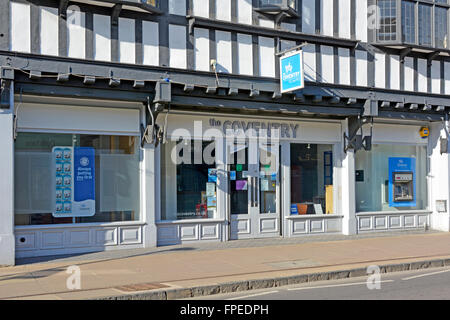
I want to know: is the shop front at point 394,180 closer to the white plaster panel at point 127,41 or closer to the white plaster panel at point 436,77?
the white plaster panel at point 436,77

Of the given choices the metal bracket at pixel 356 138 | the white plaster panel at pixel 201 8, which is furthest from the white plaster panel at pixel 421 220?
the white plaster panel at pixel 201 8

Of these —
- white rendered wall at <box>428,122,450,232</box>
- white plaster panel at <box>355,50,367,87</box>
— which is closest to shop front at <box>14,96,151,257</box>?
white plaster panel at <box>355,50,367,87</box>

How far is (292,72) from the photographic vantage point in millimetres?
13188

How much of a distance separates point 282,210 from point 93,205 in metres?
5.20

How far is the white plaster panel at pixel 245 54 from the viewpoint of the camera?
1349 centimetres

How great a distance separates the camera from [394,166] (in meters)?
16.7

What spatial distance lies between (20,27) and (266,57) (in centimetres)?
596

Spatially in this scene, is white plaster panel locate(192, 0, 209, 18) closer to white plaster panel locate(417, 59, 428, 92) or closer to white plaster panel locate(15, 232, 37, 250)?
white plaster panel locate(15, 232, 37, 250)

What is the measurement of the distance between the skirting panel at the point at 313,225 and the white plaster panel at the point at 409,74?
14.6 feet

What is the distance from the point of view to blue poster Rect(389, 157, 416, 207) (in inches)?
655

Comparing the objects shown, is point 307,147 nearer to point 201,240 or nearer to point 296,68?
point 296,68
